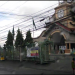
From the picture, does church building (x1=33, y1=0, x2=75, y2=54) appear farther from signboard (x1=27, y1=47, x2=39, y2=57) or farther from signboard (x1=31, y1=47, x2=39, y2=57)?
signboard (x1=31, y1=47, x2=39, y2=57)

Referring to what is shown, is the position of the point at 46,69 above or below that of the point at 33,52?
below

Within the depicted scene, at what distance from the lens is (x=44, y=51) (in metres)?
17.0

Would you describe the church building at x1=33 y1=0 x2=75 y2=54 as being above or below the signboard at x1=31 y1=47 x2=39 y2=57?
above

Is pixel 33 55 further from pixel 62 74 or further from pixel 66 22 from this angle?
pixel 66 22

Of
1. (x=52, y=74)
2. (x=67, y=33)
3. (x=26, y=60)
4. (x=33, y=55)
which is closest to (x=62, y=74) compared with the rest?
(x=52, y=74)

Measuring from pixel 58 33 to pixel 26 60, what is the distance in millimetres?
18168

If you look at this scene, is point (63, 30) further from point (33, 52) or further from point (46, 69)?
point (46, 69)

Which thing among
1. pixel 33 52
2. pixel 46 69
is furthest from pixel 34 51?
pixel 46 69

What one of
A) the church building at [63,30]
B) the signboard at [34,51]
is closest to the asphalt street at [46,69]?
the signboard at [34,51]

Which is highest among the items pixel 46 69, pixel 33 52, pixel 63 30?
pixel 63 30

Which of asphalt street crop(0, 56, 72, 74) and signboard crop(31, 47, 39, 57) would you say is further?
signboard crop(31, 47, 39, 57)

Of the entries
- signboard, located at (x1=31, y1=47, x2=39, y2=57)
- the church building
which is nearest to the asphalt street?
signboard, located at (x1=31, y1=47, x2=39, y2=57)

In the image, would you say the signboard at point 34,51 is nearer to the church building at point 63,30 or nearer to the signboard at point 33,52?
the signboard at point 33,52

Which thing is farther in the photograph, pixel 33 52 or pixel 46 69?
pixel 33 52
